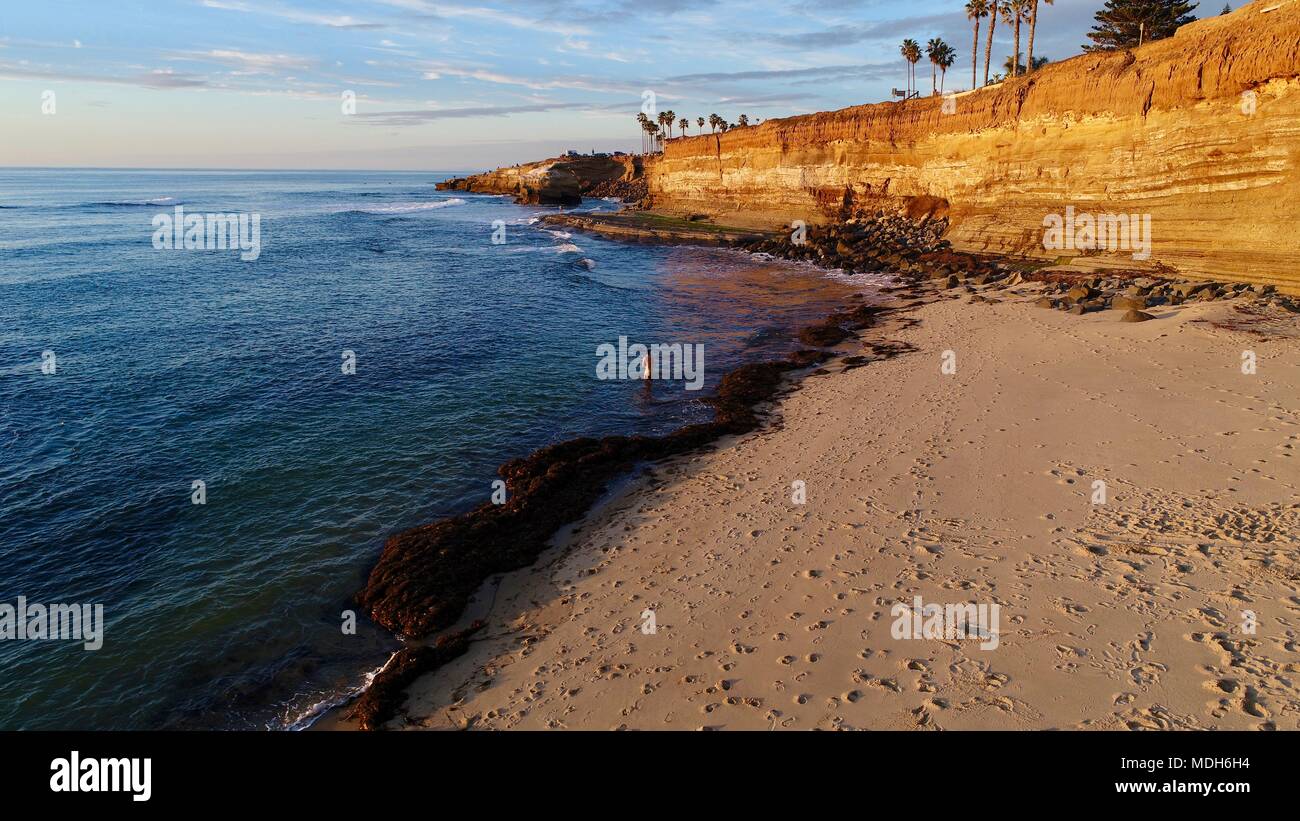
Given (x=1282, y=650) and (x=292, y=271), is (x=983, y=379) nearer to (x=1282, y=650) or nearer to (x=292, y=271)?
(x=1282, y=650)

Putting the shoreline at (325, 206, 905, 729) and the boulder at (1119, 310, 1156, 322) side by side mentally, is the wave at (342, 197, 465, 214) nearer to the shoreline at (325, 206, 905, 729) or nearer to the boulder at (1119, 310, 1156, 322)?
the shoreline at (325, 206, 905, 729)

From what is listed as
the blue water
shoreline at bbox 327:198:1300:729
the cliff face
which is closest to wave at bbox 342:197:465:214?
the blue water

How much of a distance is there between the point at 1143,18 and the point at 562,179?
86.5m

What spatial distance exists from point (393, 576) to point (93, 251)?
62.6 metres

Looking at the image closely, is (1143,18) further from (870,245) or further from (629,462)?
(629,462)

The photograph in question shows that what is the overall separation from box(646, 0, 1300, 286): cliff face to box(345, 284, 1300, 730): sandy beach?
43.8ft

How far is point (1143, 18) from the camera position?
1917 inches

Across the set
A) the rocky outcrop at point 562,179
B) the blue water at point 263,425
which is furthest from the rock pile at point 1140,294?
the rocky outcrop at point 562,179

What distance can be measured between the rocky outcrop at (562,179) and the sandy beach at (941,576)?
105896 millimetres

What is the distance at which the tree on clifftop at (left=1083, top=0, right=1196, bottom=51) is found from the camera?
1886 inches

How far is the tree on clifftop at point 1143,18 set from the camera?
157 feet

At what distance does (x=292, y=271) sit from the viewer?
163ft

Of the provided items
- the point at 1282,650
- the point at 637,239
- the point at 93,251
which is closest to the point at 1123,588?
the point at 1282,650
